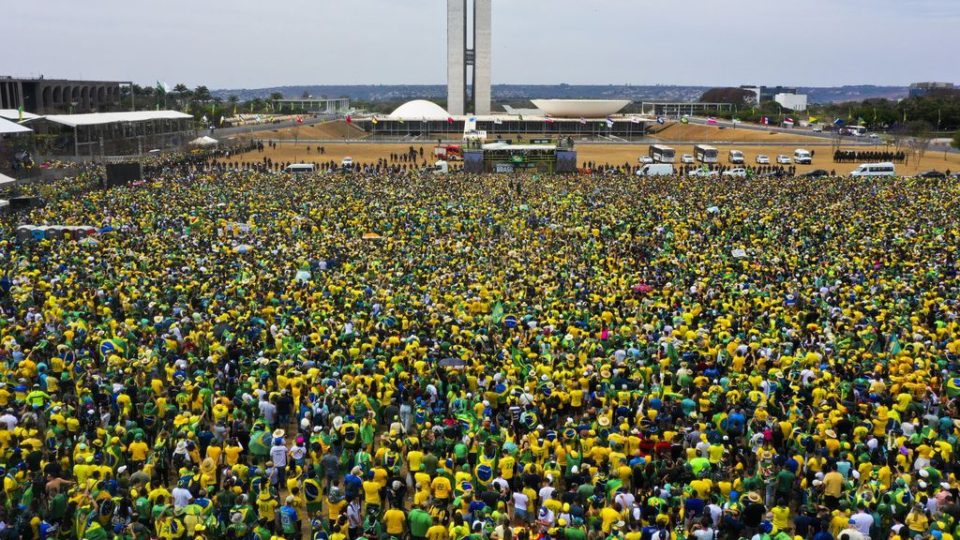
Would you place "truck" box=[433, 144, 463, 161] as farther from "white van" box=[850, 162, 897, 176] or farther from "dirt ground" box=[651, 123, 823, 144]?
"dirt ground" box=[651, 123, 823, 144]

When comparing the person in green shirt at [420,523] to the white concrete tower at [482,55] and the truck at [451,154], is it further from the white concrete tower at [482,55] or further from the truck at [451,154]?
the white concrete tower at [482,55]

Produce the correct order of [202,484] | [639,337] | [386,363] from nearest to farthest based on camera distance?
[202,484] < [386,363] < [639,337]

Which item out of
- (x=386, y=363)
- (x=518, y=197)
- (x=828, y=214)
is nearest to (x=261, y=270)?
(x=386, y=363)

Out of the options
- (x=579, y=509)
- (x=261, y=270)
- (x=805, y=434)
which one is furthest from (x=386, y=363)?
(x=261, y=270)

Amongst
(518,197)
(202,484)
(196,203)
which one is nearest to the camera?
(202,484)

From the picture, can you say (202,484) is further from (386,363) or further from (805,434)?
(805,434)

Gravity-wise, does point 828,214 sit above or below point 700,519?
above

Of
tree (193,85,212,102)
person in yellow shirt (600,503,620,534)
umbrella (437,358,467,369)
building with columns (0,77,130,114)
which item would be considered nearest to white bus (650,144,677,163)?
umbrella (437,358,467,369)

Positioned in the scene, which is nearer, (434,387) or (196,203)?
(434,387)
